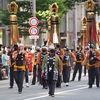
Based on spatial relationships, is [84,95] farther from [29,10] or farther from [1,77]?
[29,10]

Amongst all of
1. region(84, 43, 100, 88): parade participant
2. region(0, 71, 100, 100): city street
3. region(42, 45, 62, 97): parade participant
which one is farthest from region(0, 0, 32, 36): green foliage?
region(42, 45, 62, 97): parade participant

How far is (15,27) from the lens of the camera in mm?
32094

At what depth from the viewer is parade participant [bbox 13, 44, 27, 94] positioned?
67.5 ft

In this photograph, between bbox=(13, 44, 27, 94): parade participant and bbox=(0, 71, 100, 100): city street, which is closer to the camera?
bbox=(0, 71, 100, 100): city street

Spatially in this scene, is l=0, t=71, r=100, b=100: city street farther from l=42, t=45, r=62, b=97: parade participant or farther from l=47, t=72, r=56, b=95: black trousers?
l=42, t=45, r=62, b=97: parade participant

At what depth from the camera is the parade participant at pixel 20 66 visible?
20.6m

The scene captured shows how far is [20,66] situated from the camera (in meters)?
20.7

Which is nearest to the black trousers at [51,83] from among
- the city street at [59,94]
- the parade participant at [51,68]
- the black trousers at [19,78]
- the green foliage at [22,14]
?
the parade participant at [51,68]

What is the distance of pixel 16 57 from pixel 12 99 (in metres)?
2.89

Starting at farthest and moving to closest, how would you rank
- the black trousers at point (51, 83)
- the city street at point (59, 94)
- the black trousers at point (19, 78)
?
the black trousers at point (19, 78) → the black trousers at point (51, 83) → the city street at point (59, 94)

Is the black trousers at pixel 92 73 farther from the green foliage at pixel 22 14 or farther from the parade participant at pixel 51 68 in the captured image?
the green foliage at pixel 22 14

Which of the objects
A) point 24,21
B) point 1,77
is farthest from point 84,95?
point 24,21

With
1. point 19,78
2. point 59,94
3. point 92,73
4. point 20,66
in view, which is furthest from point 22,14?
point 59,94

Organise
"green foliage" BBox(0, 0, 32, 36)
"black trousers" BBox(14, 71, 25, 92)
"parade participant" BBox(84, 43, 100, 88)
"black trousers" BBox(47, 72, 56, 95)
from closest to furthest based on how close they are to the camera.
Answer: "black trousers" BBox(47, 72, 56, 95)
"black trousers" BBox(14, 71, 25, 92)
"parade participant" BBox(84, 43, 100, 88)
"green foliage" BBox(0, 0, 32, 36)
